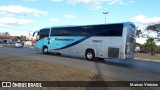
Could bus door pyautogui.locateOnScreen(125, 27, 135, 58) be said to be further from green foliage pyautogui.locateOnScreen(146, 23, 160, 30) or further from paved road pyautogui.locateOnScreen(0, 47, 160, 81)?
green foliage pyautogui.locateOnScreen(146, 23, 160, 30)

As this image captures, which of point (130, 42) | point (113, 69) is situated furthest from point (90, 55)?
point (113, 69)

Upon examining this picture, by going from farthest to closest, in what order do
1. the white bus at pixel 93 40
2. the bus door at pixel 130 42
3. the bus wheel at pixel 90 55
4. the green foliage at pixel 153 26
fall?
the green foliage at pixel 153 26 < the bus wheel at pixel 90 55 < the bus door at pixel 130 42 < the white bus at pixel 93 40

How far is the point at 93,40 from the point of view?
24.0 meters

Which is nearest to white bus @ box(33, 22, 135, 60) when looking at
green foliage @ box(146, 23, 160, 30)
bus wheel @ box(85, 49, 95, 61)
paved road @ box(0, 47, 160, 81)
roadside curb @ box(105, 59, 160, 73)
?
bus wheel @ box(85, 49, 95, 61)

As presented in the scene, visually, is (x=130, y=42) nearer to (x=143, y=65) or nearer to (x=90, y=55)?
(x=143, y=65)

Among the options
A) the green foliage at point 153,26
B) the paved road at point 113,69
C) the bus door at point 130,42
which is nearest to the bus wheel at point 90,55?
the paved road at point 113,69

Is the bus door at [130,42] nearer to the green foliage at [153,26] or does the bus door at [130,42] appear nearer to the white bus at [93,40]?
the white bus at [93,40]

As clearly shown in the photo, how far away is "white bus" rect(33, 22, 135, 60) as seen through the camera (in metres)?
21.6

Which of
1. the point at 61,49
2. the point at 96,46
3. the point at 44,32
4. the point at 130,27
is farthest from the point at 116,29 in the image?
the point at 44,32

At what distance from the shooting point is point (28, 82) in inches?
370

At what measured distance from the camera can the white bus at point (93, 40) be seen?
21.6 m

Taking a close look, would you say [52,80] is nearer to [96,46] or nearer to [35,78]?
[35,78]

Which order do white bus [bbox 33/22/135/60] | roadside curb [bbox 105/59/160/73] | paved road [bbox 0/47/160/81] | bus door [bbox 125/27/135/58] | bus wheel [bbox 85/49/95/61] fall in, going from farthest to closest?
bus wheel [bbox 85/49/95/61], bus door [bbox 125/27/135/58], white bus [bbox 33/22/135/60], roadside curb [bbox 105/59/160/73], paved road [bbox 0/47/160/81]

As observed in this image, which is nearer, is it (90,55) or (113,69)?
(113,69)
